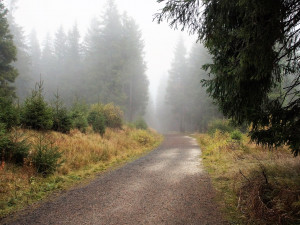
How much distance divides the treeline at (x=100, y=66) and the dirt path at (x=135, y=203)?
16.6 m

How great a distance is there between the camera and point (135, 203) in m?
3.88

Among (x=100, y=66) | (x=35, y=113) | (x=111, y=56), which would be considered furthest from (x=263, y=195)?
(x=100, y=66)

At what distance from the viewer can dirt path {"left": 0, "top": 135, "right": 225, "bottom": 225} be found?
3.23 meters

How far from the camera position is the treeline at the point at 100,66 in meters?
25.4

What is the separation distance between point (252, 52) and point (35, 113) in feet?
26.8

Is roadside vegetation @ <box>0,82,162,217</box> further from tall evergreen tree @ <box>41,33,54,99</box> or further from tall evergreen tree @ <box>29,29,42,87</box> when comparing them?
tall evergreen tree @ <box>29,29,42,87</box>

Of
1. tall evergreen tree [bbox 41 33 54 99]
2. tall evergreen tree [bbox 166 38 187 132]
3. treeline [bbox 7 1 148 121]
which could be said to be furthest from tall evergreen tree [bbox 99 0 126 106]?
tall evergreen tree [bbox 166 38 187 132]

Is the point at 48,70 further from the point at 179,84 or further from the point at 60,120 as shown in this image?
the point at 60,120

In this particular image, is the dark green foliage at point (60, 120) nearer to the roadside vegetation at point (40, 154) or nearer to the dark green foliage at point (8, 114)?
the roadside vegetation at point (40, 154)

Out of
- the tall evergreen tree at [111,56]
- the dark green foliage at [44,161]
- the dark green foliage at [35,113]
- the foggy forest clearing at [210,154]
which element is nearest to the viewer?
the foggy forest clearing at [210,154]

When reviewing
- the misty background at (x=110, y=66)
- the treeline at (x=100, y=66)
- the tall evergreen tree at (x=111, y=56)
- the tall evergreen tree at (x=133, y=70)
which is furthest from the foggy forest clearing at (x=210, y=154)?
the tall evergreen tree at (x=133, y=70)

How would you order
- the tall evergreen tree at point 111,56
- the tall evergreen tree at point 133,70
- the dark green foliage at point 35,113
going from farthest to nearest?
the tall evergreen tree at point 133,70
the tall evergreen tree at point 111,56
the dark green foliage at point 35,113

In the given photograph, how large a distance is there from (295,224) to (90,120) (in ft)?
39.7

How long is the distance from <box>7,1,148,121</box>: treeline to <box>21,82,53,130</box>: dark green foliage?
12.7 metres
